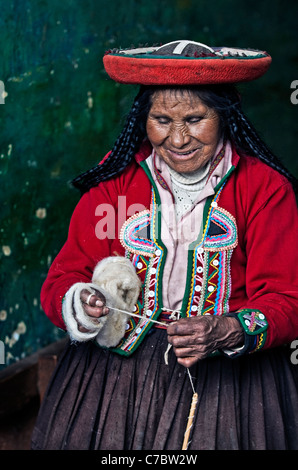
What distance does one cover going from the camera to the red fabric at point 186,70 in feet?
6.97

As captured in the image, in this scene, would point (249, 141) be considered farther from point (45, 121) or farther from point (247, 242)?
point (45, 121)

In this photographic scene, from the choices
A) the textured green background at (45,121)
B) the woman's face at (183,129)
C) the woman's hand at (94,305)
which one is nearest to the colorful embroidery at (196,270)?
the woman's face at (183,129)

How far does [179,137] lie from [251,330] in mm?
611

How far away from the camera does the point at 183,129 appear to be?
226 cm

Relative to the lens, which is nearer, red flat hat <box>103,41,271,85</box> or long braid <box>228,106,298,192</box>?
red flat hat <box>103,41,271,85</box>

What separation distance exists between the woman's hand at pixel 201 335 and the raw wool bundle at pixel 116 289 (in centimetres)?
27

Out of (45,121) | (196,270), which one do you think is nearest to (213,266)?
(196,270)

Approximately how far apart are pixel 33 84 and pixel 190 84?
119 cm

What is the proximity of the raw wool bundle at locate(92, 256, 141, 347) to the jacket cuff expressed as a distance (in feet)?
1.12

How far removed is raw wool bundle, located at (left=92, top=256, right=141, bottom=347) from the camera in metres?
2.29

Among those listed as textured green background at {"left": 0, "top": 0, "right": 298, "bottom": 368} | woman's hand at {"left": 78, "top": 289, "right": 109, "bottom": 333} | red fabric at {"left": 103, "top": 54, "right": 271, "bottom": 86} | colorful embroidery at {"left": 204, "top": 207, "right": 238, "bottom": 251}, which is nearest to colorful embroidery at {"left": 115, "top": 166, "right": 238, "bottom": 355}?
colorful embroidery at {"left": 204, "top": 207, "right": 238, "bottom": 251}

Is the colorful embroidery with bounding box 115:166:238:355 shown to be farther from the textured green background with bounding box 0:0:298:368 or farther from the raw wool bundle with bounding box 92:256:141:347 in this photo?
the textured green background with bounding box 0:0:298:368

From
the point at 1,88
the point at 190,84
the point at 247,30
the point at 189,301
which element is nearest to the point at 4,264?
the point at 1,88

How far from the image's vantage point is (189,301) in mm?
2359
